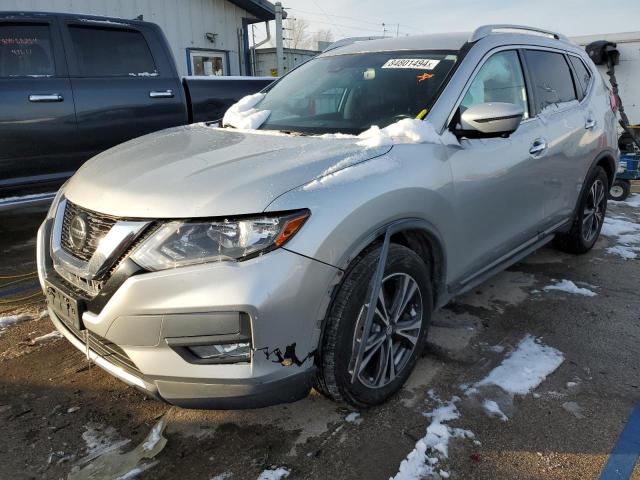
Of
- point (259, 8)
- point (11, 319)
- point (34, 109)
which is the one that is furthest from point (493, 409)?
point (259, 8)

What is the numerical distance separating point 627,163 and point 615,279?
149 inches

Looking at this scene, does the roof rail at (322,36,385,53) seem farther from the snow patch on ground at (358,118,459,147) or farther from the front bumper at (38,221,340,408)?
the front bumper at (38,221,340,408)

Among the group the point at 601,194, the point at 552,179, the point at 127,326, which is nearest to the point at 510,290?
the point at 552,179

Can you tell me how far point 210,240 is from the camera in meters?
1.97

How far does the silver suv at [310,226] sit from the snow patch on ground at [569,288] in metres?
0.67

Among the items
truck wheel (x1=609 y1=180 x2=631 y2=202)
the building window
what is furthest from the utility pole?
truck wheel (x1=609 y1=180 x2=631 y2=202)

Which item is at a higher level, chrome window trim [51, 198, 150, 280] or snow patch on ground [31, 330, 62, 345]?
chrome window trim [51, 198, 150, 280]

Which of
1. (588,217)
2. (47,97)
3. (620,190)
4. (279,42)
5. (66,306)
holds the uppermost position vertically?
(279,42)

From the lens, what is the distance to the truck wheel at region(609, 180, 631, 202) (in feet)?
23.8

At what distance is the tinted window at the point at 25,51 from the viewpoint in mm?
4566

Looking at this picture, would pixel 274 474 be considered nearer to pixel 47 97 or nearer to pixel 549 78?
pixel 549 78

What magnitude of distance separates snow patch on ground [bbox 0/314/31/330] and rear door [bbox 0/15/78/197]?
1472 mm

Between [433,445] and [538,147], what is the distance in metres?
2.09

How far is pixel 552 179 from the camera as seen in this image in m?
Answer: 3.69
